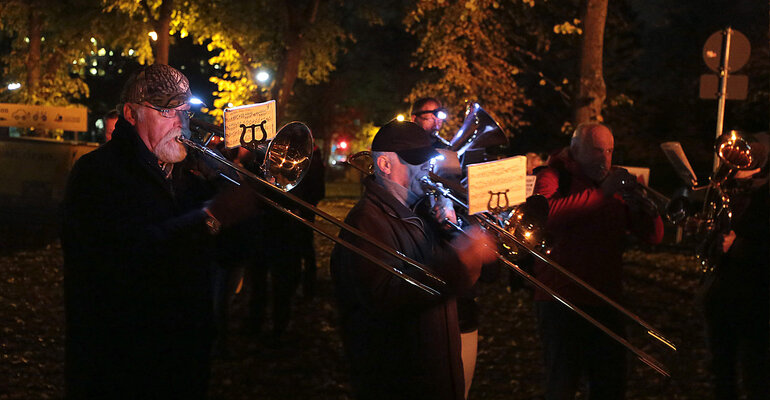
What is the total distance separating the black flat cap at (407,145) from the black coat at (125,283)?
0.84 meters

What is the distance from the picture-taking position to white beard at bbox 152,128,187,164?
310cm

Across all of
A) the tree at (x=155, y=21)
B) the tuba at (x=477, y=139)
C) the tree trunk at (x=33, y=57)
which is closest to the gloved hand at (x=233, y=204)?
the tuba at (x=477, y=139)

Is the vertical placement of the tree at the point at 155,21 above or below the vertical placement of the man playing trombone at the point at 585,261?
above

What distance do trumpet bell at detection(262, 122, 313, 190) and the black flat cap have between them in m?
0.43

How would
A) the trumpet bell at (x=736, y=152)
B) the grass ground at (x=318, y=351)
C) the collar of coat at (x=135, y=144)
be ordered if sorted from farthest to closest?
the grass ground at (x=318, y=351) → the trumpet bell at (x=736, y=152) → the collar of coat at (x=135, y=144)

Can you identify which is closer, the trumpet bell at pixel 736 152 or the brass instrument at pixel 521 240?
the brass instrument at pixel 521 240

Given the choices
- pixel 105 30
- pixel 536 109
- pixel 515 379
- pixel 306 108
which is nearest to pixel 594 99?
pixel 515 379

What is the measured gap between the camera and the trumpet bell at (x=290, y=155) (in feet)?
12.1

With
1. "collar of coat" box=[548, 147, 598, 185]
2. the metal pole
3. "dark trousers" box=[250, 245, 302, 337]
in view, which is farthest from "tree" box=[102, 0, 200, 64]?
"collar of coat" box=[548, 147, 598, 185]

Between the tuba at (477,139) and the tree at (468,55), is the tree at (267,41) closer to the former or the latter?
the tree at (468,55)

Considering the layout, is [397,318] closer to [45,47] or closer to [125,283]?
[125,283]

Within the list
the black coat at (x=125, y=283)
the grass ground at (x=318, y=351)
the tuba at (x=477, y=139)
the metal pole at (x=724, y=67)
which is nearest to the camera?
the black coat at (x=125, y=283)

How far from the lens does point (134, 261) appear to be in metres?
2.86

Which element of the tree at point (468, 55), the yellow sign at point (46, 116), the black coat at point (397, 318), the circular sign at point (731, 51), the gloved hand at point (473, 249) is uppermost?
the tree at point (468, 55)
